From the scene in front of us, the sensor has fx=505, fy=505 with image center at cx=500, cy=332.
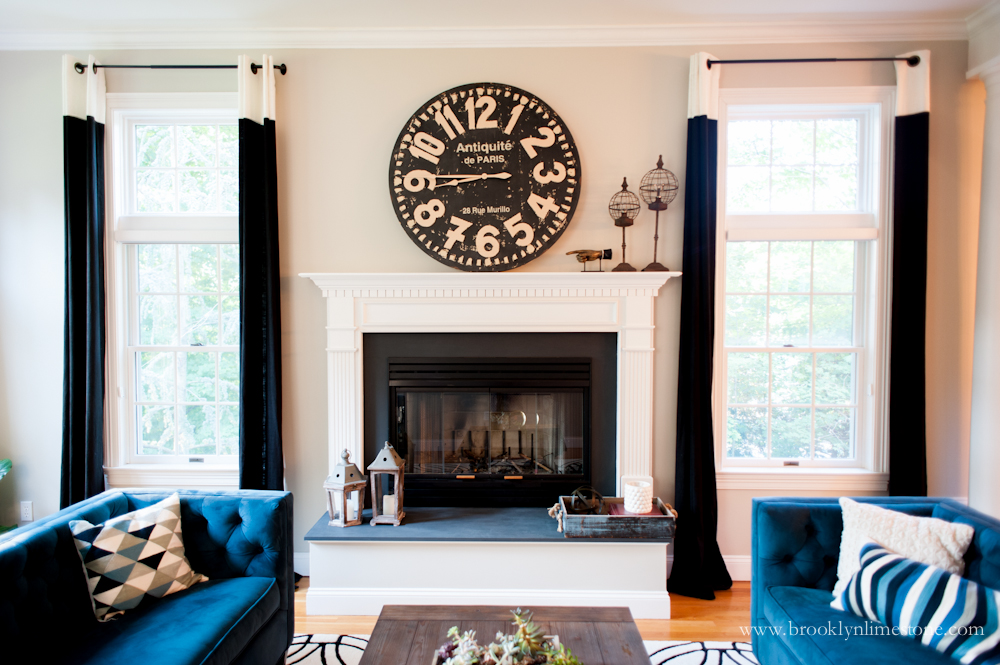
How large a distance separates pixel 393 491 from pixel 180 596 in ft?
3.33

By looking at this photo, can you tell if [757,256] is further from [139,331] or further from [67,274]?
[67,274]

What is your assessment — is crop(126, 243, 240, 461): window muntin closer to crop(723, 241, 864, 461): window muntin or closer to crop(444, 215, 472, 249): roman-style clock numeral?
crop(444, 215, 472, 249): roman-style clock numeral

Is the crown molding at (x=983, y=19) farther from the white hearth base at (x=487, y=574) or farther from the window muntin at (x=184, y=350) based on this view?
the window muntin at (x=184, y=350)

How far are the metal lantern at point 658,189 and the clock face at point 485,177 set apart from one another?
0.36 metres

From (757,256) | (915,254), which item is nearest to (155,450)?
(757,256)

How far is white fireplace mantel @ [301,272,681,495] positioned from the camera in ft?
8.81

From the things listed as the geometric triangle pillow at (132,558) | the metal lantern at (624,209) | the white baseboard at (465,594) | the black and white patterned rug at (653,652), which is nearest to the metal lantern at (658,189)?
the metal lantern at (624,209)

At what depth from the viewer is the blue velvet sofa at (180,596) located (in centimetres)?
145

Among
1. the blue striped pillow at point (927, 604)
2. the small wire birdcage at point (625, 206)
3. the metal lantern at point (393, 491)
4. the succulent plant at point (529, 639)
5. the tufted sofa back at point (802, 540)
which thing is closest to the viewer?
the succulent plant at point (529, 639)

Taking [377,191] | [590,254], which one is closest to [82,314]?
[377,191]

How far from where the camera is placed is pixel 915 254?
2611mm

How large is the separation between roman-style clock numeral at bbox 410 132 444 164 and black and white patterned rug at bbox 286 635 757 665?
2.33 metres

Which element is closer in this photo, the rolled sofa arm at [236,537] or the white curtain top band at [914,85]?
the rolled sofa arm at [236,537]

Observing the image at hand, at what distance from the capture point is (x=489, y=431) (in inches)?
113
